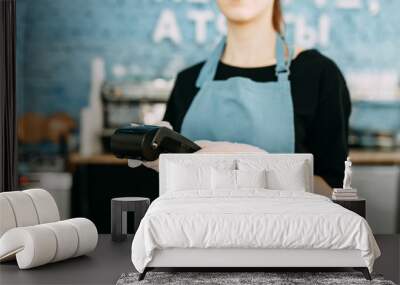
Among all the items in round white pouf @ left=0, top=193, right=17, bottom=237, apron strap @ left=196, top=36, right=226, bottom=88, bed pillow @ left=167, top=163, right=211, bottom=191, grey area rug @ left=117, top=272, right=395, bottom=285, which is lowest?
grey area rug @ left=117, top=272, right=395, bottom=285

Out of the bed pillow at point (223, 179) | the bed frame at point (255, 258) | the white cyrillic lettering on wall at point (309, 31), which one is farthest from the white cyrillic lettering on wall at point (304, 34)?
the bed frame at point (255, 258)

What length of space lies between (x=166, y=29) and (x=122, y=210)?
1902mm

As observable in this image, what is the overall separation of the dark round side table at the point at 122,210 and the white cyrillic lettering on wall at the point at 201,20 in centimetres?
177

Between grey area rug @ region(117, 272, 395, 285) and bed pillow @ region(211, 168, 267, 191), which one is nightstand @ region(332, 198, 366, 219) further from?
grey area rug @ region(117, 272, 395, 285)

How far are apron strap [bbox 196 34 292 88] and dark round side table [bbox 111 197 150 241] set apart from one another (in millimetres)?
1395

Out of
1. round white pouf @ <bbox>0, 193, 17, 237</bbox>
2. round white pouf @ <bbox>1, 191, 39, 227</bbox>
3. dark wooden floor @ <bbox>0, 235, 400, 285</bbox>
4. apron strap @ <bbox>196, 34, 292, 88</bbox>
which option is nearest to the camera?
dark wooden floor @ <bbox>0, 235, 400, 285</bbox>

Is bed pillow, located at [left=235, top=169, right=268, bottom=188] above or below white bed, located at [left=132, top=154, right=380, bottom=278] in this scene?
above

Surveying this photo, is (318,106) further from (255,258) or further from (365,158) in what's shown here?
(255,258)

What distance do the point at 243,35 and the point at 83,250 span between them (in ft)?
8.98

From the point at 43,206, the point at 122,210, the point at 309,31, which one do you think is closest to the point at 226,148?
the point at 122,210

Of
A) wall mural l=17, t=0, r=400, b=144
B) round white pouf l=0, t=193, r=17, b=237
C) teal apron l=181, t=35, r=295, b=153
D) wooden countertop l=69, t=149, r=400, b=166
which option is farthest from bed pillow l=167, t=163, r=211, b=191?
round white pouf l=0, t=193, r=17, b=237

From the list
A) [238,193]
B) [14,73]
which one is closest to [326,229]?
[238,193]

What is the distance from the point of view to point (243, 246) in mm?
4828

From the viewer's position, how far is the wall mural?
7.12 metres
